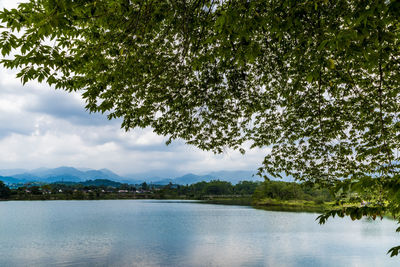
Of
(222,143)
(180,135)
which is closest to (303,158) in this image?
(222,143)

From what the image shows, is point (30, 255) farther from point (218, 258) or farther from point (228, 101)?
point (228, 101)

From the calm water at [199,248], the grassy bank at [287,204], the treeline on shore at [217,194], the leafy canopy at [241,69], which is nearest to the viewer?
the leafy canopy at [241,69]

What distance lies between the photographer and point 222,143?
38.2ft

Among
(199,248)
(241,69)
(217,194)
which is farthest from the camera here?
(217,194)

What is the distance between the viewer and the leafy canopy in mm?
3742

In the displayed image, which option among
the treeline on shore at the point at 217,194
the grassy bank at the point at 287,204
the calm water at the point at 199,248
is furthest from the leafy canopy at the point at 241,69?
the grassy bank at the point at 287,204

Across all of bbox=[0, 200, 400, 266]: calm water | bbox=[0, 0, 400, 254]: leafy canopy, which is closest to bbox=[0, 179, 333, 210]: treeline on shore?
bbox=[0, 200, 400, 266]: calm water

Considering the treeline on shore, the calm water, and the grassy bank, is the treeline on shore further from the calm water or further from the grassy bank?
the calm water

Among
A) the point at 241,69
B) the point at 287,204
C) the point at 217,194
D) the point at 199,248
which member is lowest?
the point at 217,194

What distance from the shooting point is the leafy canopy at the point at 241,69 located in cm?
374

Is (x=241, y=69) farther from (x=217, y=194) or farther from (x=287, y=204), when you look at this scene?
(x=217, y=194)

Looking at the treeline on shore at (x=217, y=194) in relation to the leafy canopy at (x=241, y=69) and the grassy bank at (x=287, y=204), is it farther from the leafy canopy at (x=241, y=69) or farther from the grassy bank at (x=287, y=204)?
the leafy canopy at (x=241, y=69)

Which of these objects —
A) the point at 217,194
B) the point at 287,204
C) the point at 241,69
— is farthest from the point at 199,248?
the point at 217,194

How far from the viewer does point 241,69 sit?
906 cm
